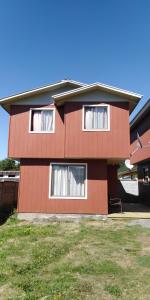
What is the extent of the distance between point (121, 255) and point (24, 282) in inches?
115

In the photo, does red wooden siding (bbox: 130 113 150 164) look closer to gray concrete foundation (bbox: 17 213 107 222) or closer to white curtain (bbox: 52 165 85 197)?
white curtain (bbox: 52 165 85 197)

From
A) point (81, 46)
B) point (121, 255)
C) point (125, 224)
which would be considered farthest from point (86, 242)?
point (81, 46)

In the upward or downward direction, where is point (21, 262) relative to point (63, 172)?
downward

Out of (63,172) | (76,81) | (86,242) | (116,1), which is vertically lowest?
(86,242)

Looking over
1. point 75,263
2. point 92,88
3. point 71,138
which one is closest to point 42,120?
point 71,138

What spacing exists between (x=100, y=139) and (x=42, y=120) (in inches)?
124

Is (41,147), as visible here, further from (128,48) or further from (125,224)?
(128,48)

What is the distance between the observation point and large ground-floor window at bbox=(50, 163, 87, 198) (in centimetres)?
1291

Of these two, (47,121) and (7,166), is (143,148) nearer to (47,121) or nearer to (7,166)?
(47,121)

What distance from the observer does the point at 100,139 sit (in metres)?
12.9

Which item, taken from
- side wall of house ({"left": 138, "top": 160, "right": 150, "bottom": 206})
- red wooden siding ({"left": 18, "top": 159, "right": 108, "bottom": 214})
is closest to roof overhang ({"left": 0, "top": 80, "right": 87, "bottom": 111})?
red wooden siding ({"left": 18, "top": 159, "right": 108, "bottom": 214})

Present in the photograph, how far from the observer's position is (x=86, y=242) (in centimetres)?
844

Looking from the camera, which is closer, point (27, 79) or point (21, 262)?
point (21, 262)

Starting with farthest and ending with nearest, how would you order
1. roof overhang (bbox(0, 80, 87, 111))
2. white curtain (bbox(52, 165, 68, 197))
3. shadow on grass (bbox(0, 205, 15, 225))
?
1. roof overhang (bbox(0, 80, 87, 111))
2. white curtain (bbox(52, 165, 68, 197))
3. shadow on grass (bbox(0, 205, 15, 225))
